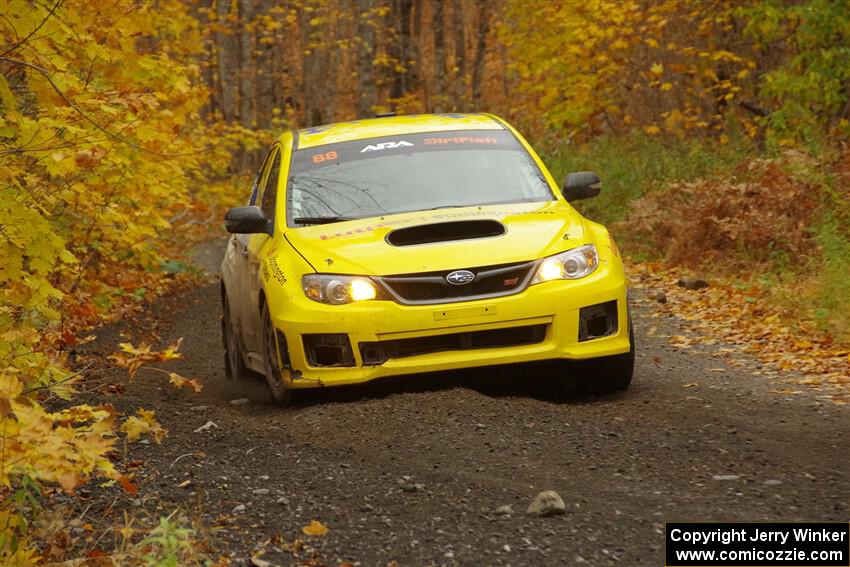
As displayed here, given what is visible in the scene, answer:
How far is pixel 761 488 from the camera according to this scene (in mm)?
5406

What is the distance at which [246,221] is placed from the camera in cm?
847

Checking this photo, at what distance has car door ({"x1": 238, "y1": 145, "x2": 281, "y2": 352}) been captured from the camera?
→ 838 centimetres

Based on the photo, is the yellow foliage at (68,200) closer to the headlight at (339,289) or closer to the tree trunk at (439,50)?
the headlight at (339,289)

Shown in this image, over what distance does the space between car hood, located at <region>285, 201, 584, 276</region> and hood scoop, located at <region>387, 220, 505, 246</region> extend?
2 centimetres

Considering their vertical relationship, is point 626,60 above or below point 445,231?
below

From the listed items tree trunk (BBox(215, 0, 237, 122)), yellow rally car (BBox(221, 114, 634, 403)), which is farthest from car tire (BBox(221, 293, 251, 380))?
tree trunk (BBox(215, 0, 237, 122))

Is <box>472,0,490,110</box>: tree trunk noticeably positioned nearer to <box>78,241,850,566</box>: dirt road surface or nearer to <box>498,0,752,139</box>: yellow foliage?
<box>498,0,752,139</box>: yellow foliage

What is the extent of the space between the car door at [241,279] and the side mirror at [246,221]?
1.43 ft

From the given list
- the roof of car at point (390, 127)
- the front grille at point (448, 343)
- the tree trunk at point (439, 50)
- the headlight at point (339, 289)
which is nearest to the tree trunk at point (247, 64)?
the tree trunk at point (439, 50)

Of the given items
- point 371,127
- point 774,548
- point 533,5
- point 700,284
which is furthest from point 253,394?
point 533,5

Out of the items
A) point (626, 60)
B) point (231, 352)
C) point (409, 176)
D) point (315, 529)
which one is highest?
point (409, 176)

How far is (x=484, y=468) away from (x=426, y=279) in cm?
173

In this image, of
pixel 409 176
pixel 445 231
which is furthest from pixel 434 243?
pixel 409 176

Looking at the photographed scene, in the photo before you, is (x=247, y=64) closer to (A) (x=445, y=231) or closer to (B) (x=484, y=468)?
(A) (x=445, y=231)
